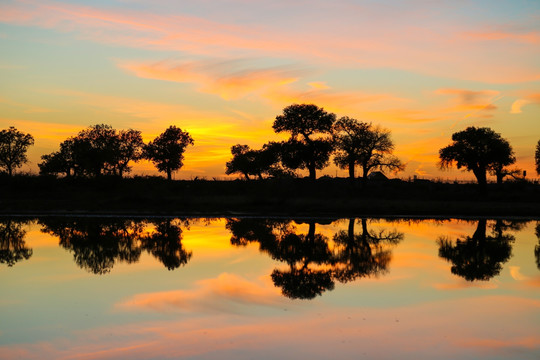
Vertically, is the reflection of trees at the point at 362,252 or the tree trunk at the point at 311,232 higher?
the tree trunk at the point at 311,232

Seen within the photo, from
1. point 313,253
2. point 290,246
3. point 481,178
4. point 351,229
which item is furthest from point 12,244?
point 481,178

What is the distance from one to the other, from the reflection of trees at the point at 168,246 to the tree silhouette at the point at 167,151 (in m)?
74.8

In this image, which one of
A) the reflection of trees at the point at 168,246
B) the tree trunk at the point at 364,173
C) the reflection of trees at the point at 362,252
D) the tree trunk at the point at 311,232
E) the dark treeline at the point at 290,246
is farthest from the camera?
the tree trunk at the point at 364,173

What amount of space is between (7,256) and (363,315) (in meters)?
18.5

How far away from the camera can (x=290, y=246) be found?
28641 mm

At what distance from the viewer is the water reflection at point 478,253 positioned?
22.0 metres

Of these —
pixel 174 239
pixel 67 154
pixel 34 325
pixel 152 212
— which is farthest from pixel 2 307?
pixel 67 154

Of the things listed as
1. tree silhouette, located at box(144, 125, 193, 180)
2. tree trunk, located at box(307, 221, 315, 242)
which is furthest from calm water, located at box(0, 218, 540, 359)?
tree silhouette, located at box(144, 125, 193, 180)

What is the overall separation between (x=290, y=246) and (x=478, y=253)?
9.80m

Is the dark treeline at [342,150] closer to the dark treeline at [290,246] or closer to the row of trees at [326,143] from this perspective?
the row of trees at [326,143]

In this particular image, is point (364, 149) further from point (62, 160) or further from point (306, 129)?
point (62, 160)

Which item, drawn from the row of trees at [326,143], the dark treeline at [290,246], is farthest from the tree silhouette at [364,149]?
the dark treeline at [290,246]

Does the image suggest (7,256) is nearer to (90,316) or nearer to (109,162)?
(90,316)

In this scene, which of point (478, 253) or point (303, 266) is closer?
point (303, 266)
